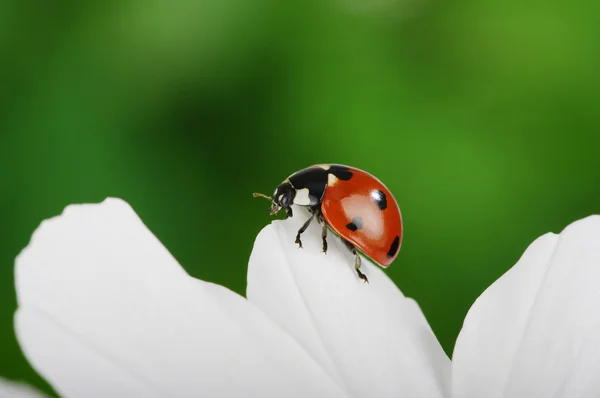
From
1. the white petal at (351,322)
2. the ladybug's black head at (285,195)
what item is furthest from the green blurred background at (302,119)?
the white petal at (351,322)

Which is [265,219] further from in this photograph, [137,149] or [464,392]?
[464,392]

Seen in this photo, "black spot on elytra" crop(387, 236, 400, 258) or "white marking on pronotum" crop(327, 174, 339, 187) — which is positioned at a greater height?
"white marking on pronotum" crop(327, 174, 339, 187)

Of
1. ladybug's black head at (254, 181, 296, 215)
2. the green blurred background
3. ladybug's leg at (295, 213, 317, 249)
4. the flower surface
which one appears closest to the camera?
the flower surface

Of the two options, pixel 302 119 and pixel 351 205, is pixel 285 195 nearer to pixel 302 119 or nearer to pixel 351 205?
pixel 351 205

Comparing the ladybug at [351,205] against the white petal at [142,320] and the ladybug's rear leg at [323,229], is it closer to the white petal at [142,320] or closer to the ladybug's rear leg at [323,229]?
the ladybug's rear leg at [323,229]

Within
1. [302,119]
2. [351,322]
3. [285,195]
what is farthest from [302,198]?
[302,119]

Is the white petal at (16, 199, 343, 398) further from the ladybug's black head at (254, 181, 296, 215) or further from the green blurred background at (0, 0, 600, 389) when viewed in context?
the green blurred background at (0, 0, 600, 389)

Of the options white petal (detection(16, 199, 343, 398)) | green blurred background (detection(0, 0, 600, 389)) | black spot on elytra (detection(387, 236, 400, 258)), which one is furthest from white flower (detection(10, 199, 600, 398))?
green blurred background (detection(0, 0, 600, 389))
